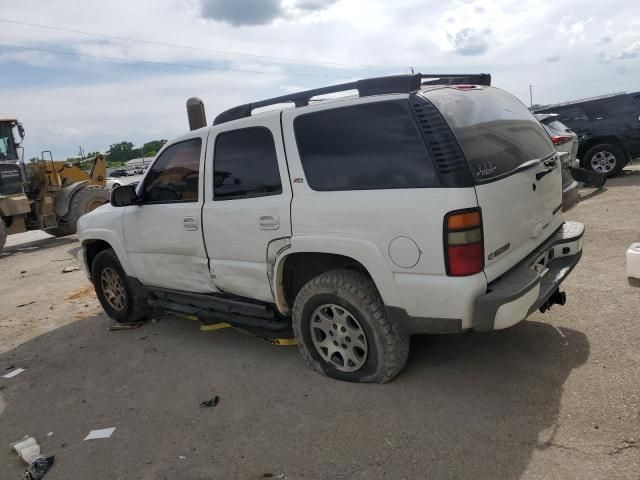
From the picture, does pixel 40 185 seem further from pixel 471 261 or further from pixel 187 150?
pixel 471 261

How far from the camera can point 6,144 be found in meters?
11.7

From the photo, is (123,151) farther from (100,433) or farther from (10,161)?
(100,433)

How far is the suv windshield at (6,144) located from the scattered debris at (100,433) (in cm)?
1055

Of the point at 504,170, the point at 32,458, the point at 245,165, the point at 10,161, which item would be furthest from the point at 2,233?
the point at 504,170

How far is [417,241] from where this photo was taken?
2.87 meters

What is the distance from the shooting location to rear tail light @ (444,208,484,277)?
2746 millimetres

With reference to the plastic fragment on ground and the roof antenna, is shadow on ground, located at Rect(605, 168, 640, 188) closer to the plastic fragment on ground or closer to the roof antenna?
the plastic fragment on ground

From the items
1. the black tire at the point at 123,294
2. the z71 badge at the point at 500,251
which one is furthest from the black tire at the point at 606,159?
the black tire at the point at 123,294

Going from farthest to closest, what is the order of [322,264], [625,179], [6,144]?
[6,144]
[625,179]
[322,264]

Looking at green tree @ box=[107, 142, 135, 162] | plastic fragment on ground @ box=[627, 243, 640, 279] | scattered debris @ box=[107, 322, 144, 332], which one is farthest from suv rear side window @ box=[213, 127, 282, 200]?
green tree @ box=[107, 142, 135, 162]

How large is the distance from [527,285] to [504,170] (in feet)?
2.36

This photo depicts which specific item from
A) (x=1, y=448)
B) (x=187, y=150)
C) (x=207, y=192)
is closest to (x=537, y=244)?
(x=207, y=192)

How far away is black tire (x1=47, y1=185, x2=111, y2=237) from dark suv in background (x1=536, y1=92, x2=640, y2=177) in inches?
440

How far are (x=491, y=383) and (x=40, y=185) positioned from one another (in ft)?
41.8
